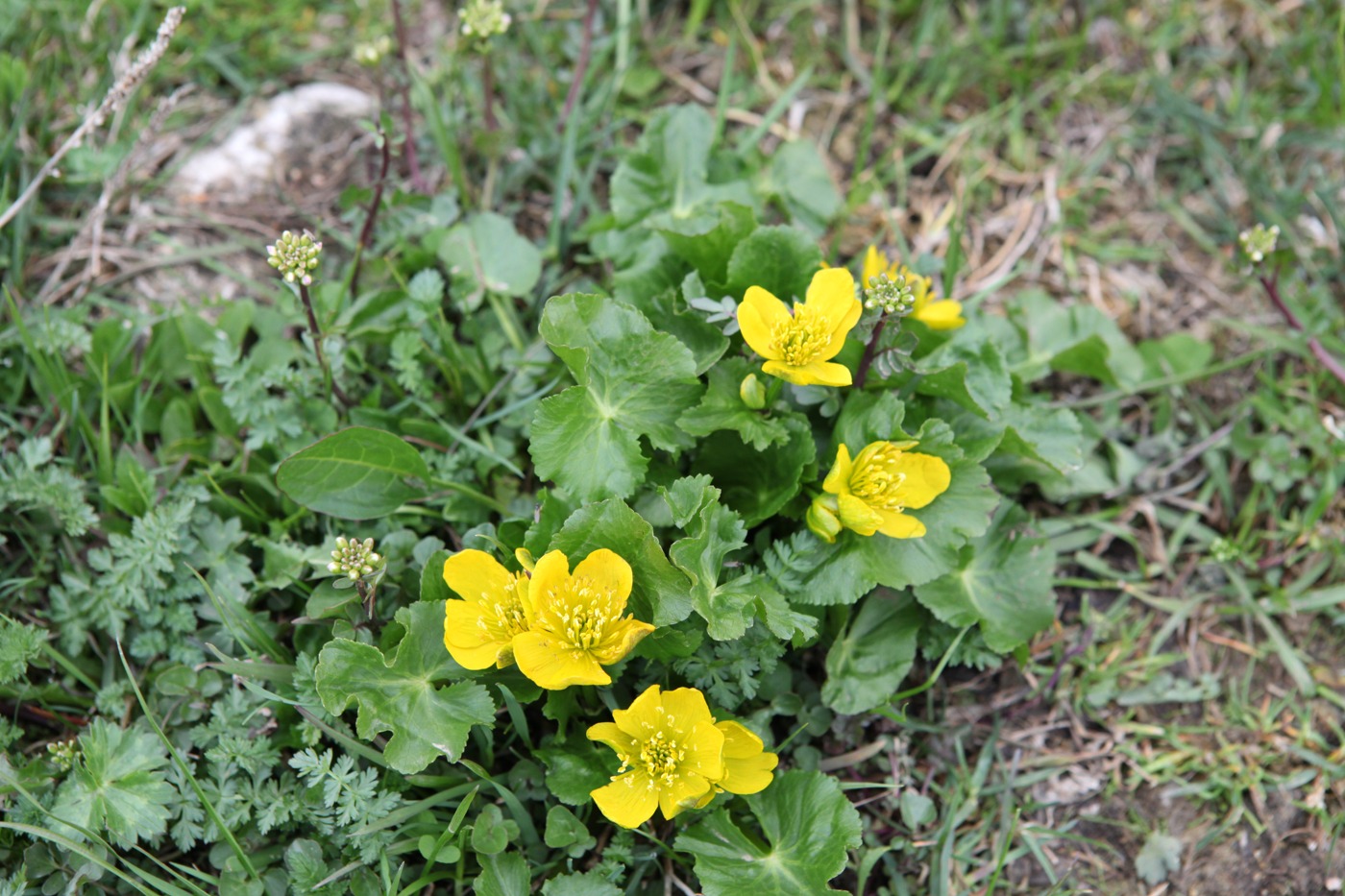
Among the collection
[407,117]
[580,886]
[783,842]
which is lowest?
[783,842]

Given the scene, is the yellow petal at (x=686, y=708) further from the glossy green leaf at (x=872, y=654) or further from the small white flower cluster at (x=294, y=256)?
the small white flower cluster at (x=294, y=256)

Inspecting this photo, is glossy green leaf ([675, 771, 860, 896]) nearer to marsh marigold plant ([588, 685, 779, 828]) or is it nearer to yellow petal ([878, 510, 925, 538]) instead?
marsh marigold plant ([588, 685, 779, 828])

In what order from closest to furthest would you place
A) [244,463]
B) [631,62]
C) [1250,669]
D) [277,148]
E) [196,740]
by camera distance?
[196,740]
[244,463]
[1250,669]
[277,148]
[631,62]

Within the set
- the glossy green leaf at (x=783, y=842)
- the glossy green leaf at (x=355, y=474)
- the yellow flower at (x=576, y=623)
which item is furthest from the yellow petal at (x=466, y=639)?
the glossy green leaf at (x=783, y=842)

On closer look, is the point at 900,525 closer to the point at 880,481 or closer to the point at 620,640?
the point at 880,481

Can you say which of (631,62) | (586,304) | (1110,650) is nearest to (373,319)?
(586,304)

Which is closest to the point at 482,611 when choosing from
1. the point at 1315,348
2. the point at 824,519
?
the point at 824,519

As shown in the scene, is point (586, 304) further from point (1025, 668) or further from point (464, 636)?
point (1025, 668)
